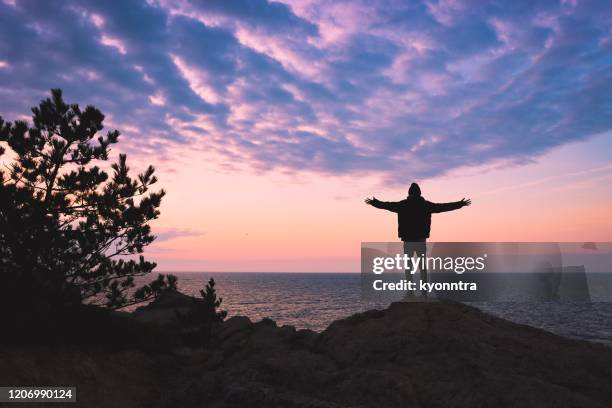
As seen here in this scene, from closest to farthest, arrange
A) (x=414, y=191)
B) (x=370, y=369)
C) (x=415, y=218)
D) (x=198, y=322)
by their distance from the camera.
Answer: (x=370, y=369), (x=415, y=218), (x=414, y=191), (x=198, y=322)

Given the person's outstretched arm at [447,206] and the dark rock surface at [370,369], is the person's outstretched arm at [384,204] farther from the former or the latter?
the dark rock surface at [370,369]

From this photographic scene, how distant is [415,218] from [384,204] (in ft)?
3.37

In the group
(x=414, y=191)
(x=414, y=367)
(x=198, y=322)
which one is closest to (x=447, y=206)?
(x=414, y=191)

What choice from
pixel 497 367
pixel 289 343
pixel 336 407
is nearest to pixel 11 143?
pixel 289 343

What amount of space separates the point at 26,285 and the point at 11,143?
500cm

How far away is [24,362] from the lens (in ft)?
29.7

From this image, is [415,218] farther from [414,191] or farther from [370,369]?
[370,369]

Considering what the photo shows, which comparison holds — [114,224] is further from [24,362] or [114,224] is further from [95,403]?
[95,403]

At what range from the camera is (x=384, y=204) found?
12008 mm

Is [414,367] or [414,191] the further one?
[414,191]

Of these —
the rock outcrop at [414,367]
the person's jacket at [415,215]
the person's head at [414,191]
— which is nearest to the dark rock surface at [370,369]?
the rock outcrop at [414,367]

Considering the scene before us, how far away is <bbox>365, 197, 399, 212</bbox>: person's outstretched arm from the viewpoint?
1190 cm

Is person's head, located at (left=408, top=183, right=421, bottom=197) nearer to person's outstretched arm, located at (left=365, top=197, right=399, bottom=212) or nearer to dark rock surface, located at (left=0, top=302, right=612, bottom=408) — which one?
person's outstretched arm, located at (left=365, top=197, right=399, bottom=212)

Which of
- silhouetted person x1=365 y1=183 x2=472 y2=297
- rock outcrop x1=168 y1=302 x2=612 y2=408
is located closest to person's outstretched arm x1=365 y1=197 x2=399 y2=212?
silhouetted person x1=365 y1=183 x2=472 y2=297
